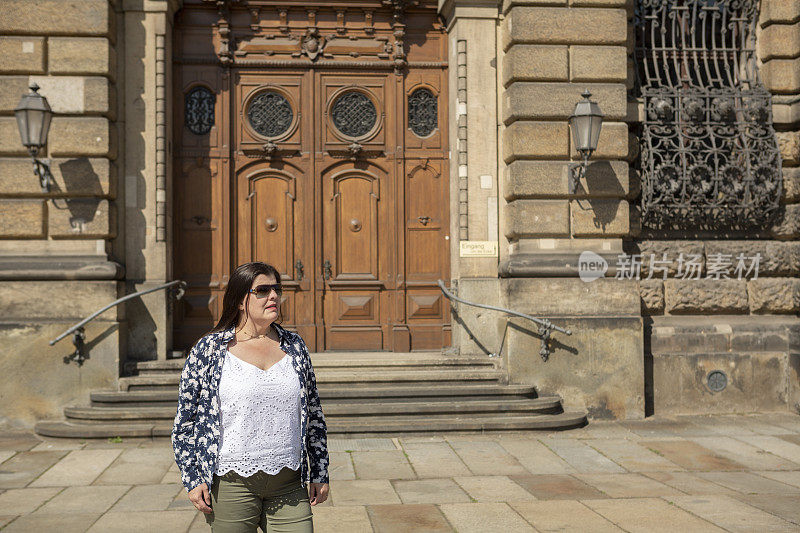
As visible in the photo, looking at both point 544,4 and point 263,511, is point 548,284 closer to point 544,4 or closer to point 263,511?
point 544,4

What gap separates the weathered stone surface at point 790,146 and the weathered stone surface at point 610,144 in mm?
2288

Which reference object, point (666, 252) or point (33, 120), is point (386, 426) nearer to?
point (666, 252)

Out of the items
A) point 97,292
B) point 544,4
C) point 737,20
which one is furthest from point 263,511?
point 737,20

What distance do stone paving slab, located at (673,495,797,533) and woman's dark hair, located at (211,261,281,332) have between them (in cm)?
391

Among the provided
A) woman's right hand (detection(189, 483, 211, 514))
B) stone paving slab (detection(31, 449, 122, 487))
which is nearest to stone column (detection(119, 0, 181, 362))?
stone paving slab (detection(31, 449, 122, 487))

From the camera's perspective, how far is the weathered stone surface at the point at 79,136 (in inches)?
358

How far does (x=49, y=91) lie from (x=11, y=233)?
5.51ft

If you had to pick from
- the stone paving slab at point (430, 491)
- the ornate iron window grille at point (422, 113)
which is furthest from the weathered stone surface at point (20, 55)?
the stone paving slab at point (430, 491)

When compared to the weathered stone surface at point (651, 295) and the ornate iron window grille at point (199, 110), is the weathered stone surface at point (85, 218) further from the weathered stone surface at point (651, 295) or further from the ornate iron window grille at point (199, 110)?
the weathered stone surface at point (651, 295)

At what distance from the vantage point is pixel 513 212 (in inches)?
382

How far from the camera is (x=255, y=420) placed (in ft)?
10.9

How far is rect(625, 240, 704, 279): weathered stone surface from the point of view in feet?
32.9

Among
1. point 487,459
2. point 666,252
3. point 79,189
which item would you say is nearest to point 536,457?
point 487,459

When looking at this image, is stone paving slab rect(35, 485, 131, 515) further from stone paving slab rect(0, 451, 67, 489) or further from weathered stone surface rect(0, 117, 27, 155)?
weathered stone surface rect(0, 117, 27, 155)
